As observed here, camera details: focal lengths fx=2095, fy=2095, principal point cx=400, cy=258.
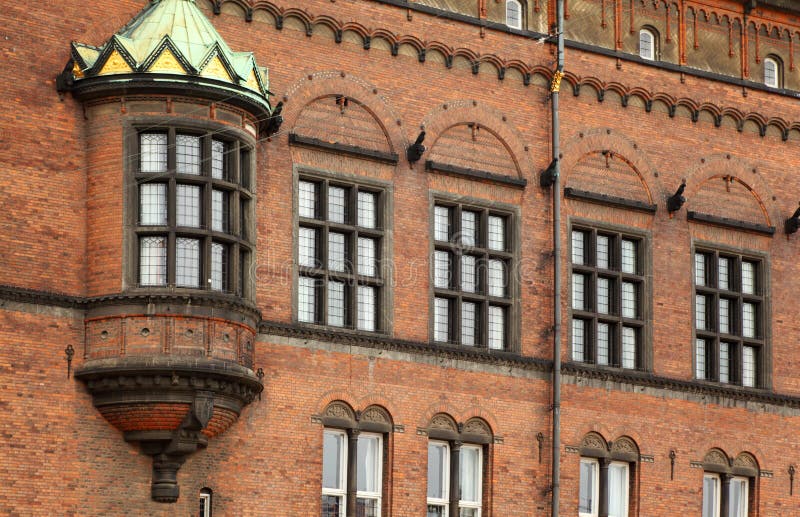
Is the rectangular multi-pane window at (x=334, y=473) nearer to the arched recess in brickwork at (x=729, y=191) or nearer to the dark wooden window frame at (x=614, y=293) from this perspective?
the dark wooden window frame at (x=614, y=293)

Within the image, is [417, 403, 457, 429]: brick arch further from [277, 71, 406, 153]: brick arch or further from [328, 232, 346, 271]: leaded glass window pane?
[277, 71, 406, 153]: brick arch

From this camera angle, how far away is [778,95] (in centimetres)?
4900

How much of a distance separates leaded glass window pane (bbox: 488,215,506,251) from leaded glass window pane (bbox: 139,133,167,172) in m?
8.42

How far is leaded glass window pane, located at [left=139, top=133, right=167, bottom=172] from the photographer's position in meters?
38.3

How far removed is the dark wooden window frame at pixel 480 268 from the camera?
42.9m

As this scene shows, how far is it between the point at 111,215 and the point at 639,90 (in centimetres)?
1395


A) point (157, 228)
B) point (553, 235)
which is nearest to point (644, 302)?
point (553, 235)

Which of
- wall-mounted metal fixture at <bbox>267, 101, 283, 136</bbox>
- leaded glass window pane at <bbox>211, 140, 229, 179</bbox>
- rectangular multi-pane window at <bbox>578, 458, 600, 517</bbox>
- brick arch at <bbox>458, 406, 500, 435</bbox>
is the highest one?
wall-mounted metal fixture at <bbox>267, 101, 283, 136</bbox>

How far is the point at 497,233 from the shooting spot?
4403 centimetres

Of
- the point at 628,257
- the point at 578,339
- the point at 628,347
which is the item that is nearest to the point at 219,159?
the point at 578,339

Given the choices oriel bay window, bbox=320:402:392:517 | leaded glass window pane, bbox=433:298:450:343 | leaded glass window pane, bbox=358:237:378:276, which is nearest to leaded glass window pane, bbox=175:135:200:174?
leaded glass window pane, bbox=358:237:378:276

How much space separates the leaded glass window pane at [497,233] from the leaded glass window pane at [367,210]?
9.36 ft

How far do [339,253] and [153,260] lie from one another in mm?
4906

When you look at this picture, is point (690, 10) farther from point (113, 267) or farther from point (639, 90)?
point (113, 267)
